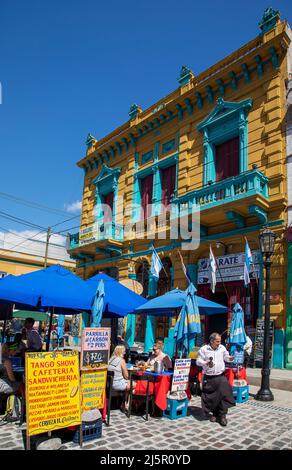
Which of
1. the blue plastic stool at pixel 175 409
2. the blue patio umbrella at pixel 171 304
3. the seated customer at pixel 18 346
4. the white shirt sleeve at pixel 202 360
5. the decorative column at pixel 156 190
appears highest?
the decorative column at pixel 156 190

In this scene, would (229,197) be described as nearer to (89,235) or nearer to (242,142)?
(242,142)

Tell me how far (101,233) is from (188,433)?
14634 millimetres

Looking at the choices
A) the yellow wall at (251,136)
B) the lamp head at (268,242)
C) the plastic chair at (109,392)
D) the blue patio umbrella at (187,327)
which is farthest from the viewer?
the yellow wall at (251,136)

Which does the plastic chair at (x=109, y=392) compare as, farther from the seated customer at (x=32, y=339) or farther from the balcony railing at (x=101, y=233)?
the balcony railing at (x=101, y=233)

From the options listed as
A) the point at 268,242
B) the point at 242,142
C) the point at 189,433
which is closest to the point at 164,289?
the point at 242,142

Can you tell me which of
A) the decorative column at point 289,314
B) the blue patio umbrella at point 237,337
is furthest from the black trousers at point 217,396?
the decorative column at point 289,314

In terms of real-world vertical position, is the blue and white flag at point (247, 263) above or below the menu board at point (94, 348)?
above

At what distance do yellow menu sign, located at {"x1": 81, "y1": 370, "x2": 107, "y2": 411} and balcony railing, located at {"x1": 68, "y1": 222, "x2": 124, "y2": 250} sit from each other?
13222 mm

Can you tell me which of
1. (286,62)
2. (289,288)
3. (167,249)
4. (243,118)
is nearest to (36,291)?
(289,288)

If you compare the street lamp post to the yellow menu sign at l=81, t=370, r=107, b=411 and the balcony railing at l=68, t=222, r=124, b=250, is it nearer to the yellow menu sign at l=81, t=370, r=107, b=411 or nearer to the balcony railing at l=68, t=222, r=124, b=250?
the yellow menu sign at l=81, t=370, r=107, b=411

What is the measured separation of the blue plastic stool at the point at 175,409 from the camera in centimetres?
670

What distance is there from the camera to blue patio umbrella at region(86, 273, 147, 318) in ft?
32.0

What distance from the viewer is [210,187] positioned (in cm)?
1376

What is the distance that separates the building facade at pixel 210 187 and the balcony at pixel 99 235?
0.21ft
